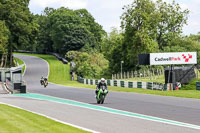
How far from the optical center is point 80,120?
14602 millimetres

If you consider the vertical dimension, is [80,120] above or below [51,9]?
below

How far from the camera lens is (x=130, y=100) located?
87.0 ft

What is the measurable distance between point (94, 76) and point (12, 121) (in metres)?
66.9

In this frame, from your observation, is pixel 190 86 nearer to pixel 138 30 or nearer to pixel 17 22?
pixel 138 30

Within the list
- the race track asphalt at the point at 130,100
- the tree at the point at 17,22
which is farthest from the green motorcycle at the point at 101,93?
the tree at the point at 17,22

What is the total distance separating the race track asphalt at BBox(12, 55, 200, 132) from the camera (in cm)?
1761

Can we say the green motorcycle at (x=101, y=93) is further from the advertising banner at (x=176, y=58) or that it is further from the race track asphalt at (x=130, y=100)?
the advertising banner at (x=176, y=58)

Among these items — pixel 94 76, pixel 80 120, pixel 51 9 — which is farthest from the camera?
pixel 51 9

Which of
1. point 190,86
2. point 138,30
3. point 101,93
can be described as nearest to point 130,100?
point 101,93

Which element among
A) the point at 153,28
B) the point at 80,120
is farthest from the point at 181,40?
the point at 80,120

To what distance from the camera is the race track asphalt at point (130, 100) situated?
57.8 feet

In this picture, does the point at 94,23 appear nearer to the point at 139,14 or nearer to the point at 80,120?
the point at 139,14

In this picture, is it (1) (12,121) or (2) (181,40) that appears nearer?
(1) (12,121)

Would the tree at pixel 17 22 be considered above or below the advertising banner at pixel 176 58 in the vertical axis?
above
